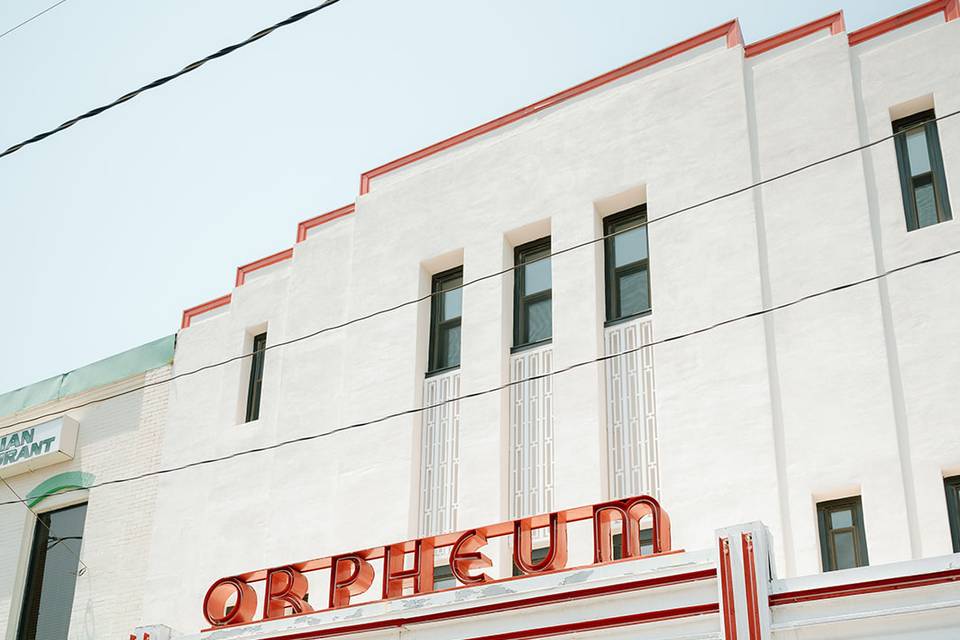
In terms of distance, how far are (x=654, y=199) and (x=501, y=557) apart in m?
4.80

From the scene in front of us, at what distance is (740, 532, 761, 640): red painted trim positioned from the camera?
11055 mm

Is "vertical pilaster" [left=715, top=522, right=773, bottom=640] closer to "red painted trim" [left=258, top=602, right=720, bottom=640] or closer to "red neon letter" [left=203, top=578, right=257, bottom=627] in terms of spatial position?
"red painted trim" [left=258, top=602, right=720, bottom=640]

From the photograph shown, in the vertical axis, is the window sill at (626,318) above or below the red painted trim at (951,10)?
below

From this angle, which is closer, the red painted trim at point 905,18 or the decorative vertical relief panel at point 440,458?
the red painted trim at point 905,18

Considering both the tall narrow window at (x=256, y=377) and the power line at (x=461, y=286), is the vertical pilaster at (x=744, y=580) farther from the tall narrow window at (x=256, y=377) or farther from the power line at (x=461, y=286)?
the tall narrow window at (x=256, y=377)

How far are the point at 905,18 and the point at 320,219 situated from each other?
8949 mm

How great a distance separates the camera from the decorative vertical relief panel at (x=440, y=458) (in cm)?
1592

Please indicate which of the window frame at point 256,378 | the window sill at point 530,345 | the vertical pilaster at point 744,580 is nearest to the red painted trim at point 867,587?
the vertical pilaster at point 744,580

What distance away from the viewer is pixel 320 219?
1942cm

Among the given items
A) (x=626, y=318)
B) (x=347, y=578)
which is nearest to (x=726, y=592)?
(x=347, y=578)

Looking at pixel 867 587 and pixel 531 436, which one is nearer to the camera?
pixel 867 587

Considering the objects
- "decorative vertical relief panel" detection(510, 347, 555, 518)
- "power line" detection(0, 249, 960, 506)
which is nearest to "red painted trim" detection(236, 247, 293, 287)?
"power line" detection(0, 249, 960, 506)

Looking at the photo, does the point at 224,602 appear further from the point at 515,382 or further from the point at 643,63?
the point at 643,63

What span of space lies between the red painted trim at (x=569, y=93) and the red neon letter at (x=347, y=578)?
6.46 meters
